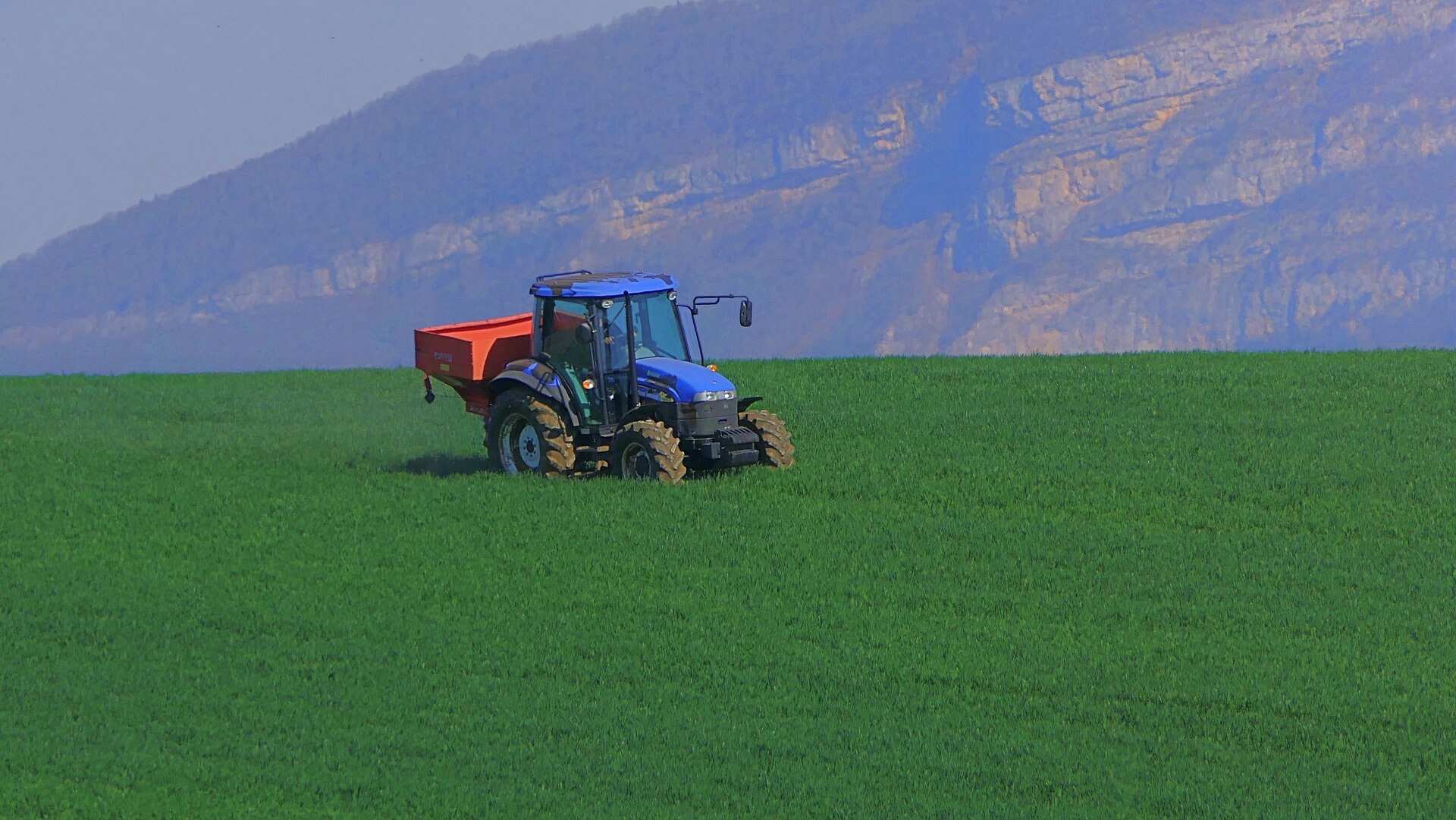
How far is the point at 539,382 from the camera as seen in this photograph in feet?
62.2

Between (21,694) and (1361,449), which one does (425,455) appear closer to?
(21,694)

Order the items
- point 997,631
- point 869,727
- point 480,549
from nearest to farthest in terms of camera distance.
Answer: point 869,727, point 997,631, point 480,549

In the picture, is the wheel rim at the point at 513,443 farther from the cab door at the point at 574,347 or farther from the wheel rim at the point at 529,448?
the cab door at the point at 574,347

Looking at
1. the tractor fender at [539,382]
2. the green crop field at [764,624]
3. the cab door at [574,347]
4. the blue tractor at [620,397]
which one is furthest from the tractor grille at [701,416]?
the tractor fender at [539,382]

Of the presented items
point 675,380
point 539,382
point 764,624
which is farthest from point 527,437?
point 764,624

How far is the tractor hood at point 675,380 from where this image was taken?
18.4 m

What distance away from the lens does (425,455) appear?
21.4 meters

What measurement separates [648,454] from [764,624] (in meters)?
5.02

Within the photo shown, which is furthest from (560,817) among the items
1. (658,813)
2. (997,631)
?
(997,631)

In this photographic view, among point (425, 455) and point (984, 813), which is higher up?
point (425, 455)

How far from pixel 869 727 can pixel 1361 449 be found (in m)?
11.7

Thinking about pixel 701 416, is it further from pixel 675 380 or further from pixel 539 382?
pixel 539 382

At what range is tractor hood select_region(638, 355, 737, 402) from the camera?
18.4 metres

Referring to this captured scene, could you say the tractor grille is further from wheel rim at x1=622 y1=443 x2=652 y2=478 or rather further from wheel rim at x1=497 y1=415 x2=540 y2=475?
wheel rim at x1=497 y1=415 x2=540 y2=475
